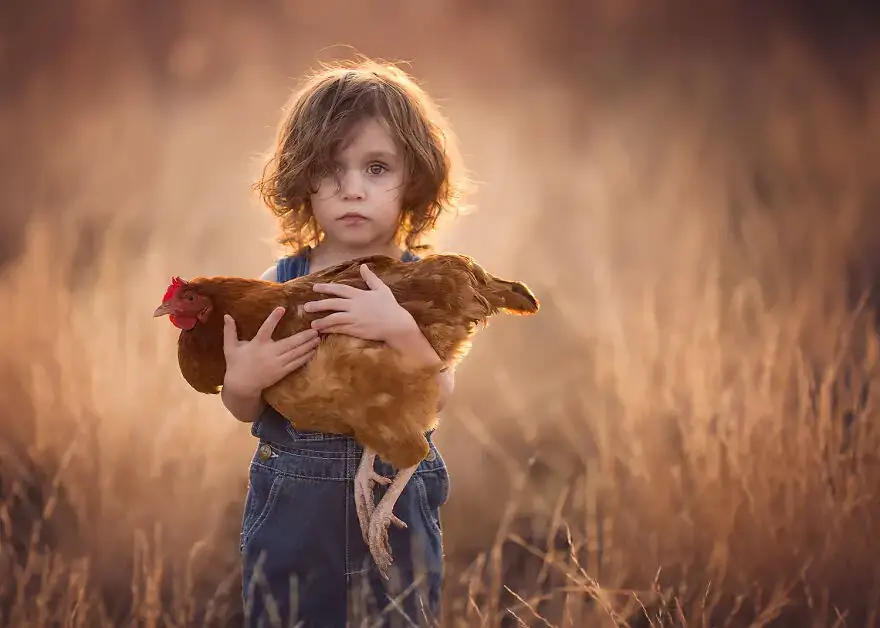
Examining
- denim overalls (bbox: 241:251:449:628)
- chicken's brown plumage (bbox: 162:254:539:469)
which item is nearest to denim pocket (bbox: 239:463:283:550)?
denim overalls (bbox: 241:251:449:628)

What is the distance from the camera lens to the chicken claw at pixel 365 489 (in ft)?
3.92

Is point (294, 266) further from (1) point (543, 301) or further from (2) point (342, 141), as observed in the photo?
(1) point (543, 301)

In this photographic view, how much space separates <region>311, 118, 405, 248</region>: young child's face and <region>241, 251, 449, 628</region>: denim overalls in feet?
1.11

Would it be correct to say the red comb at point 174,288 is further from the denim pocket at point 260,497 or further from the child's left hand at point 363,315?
the denim pocket at point 260,497

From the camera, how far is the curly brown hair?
4.34ft

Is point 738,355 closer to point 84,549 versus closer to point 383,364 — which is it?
point 383,364

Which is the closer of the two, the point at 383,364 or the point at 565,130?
the point at 383,364

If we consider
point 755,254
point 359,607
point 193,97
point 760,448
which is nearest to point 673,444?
point 760,448

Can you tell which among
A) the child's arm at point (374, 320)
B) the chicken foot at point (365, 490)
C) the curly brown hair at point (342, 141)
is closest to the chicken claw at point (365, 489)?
the chicken foot at point (365, 490)

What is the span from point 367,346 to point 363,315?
0.05 meters

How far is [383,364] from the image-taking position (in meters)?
1.16

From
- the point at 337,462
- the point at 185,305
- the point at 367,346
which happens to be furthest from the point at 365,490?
the point at 185,305

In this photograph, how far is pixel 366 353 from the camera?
1158mm

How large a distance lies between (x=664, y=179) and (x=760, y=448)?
118cm
